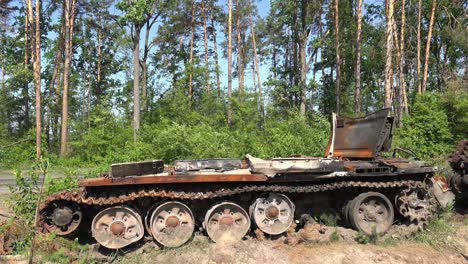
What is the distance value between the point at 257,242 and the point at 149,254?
5.87ft

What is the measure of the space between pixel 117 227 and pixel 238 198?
209cm

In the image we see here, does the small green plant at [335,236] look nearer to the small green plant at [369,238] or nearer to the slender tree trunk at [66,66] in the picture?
the small green plant at [369,238]

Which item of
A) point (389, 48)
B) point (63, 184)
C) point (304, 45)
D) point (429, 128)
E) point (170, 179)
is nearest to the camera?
point (170, 179)

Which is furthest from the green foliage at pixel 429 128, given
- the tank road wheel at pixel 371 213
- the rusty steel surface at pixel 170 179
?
the rusty steel surface at pixel 170 179

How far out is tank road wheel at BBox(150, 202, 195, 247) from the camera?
6812mm

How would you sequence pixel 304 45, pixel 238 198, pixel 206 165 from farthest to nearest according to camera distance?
1. pixel 304 45
2. pixel 206 165
3. pixel 238 198

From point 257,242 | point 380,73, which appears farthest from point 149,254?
point 380,73

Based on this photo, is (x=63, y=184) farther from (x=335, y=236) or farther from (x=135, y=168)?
(x=335, y=236)

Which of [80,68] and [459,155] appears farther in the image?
[80,68]

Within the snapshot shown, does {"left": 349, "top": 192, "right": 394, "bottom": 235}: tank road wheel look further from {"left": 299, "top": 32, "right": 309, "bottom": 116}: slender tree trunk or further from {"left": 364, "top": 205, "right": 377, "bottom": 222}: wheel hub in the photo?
{"left": 299, "top": 32, "right": 309, "bottom": 116}: slender tree trunk

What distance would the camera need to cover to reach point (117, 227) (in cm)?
667

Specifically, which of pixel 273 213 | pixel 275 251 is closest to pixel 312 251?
pixel 275 251

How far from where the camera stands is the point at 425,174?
7.75 meters

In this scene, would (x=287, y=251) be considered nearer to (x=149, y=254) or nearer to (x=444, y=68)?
(x=149, y=254)
